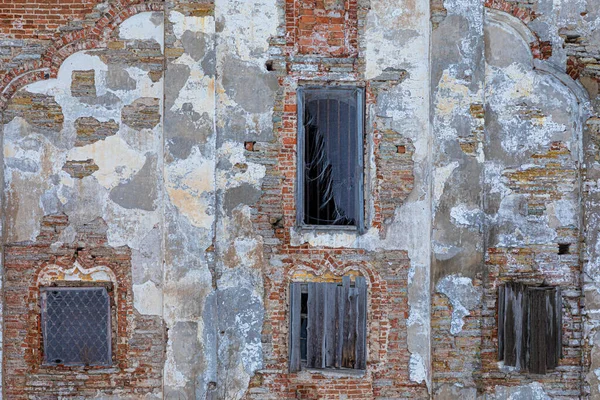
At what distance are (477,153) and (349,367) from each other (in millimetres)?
2800

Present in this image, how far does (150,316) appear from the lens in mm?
6504

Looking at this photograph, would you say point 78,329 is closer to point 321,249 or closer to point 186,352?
point 186,352

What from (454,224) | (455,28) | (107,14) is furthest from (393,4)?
(107,14)

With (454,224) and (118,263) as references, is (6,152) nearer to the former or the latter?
(118,263)

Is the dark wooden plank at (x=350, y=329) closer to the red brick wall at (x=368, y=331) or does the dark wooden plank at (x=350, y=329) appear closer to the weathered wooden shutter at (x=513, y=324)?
the red brick wall at (x=368, y=331)

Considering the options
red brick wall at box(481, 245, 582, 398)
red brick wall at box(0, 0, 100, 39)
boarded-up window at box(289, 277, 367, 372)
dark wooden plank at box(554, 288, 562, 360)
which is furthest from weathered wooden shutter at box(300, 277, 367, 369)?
red brick wall at box(0, 0, 100, 39)

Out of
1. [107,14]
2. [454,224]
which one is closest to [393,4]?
[454,224]

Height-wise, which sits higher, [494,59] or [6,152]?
[494,59]

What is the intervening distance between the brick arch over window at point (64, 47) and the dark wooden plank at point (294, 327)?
352 centimetres

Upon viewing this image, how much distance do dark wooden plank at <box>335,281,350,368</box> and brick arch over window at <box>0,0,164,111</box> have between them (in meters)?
3.78

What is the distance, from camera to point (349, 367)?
651cm

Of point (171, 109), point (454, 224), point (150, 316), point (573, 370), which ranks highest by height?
point (171, 109)

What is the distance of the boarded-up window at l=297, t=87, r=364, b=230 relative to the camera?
261 inches

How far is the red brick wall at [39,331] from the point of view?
21.3ft
